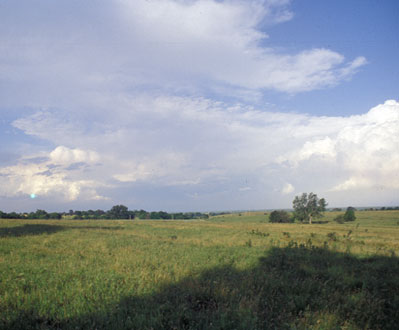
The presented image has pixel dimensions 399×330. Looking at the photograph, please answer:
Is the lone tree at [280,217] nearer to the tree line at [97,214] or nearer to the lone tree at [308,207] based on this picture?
the lone tree at [308,207]

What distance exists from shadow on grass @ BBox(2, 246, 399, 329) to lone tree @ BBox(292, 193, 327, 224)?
97737 millimetres

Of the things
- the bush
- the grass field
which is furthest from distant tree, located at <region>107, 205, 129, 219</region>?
the grass field

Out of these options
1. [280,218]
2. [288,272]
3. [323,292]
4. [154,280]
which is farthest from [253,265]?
[280,218]

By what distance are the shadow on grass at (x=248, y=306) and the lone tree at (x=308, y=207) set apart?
97737 mm

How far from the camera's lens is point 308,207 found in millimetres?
98375

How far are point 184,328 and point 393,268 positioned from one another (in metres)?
10.8

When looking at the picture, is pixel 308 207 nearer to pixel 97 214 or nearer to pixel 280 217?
pixel 280 217

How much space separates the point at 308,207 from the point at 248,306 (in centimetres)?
10453

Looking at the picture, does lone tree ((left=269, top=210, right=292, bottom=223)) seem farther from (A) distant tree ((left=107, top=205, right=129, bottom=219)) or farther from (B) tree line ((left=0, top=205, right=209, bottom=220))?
(A) distant tree ((left=107, top=205, right=129, bottom=219))

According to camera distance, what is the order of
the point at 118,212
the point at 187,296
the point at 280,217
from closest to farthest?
the point at 187,296 → the point at 280,217 → the point at 118,212

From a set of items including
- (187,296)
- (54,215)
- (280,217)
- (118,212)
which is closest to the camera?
(187,296)

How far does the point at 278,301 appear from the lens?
613 centimetres

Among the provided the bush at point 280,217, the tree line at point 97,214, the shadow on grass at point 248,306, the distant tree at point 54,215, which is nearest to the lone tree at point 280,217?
the bush at point 280,217

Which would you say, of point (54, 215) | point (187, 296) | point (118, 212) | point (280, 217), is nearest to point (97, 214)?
point (118, 212)
